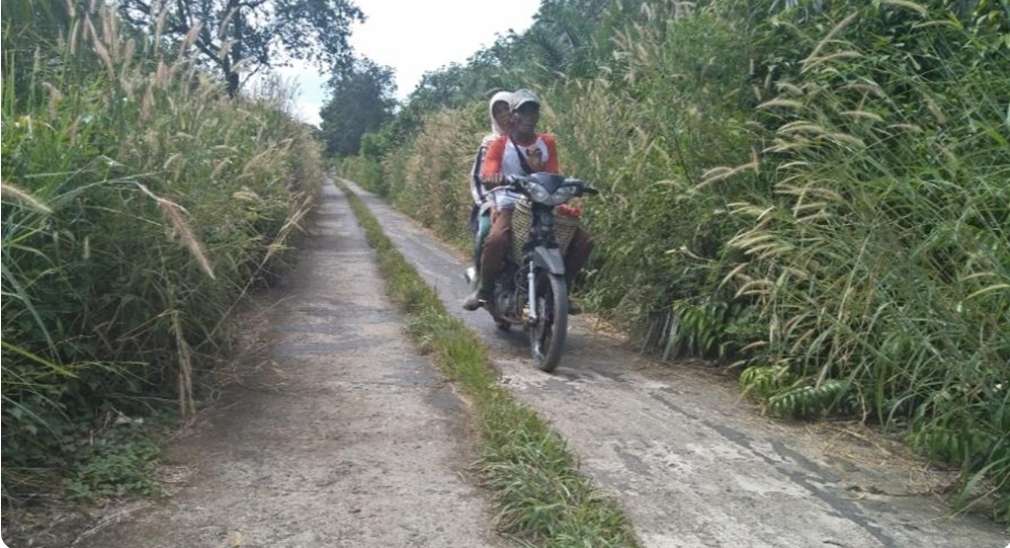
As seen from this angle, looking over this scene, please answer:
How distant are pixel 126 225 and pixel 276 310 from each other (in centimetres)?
337

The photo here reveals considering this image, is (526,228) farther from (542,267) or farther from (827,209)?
(827,209)

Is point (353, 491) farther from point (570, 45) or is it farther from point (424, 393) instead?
point (570, 45)

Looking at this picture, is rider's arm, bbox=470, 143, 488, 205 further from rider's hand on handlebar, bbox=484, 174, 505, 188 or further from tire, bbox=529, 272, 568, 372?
tire, bbox=529, 272, 568, 372

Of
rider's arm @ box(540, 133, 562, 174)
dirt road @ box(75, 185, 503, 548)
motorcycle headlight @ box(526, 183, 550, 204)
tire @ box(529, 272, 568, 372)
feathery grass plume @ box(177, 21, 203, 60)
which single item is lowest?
dirt road @ box(75, 185, 503, 548)

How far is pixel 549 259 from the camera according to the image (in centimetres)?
566

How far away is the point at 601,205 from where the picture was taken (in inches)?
272

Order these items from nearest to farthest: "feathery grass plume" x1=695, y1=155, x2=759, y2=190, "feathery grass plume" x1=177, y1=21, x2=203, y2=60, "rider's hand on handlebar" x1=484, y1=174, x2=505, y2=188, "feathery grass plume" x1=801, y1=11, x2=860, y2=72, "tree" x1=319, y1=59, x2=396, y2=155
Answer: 1. "feathery grass plume" x1=801, y1=11, x2=860, y2=72
2. "feathery grass plume" x1=177, y1=21, x2=203, y2=60
3. "feathery grass plume" x1=695, y1=155, x2=759, y2=190
4. "rider's hand on handlebar" x1=484, y1=174, x2=505, y2=188
5. "tree" x1=319, y1=59, x2=396, y2=155

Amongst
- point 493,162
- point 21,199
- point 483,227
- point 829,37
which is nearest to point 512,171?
point 493,162

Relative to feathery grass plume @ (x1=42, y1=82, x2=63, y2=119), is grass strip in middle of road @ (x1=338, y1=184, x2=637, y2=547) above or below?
below

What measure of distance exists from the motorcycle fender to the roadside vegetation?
654mm

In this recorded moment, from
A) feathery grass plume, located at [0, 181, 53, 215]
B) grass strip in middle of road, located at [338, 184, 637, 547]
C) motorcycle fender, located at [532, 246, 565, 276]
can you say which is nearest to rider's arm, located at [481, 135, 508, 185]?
motorcycle fender, located at [532, 246, 565, 276]

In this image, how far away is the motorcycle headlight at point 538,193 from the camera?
5801 millimetres

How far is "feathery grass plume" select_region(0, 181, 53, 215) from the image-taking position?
2867 millimetres

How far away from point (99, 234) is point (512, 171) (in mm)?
3220
